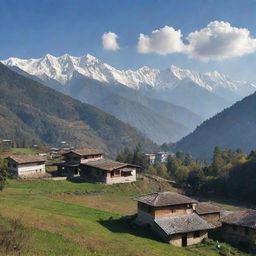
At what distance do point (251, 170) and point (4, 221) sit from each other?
222 ft

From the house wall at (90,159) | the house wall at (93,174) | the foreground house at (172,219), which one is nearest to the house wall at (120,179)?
the house wall at (93,174)

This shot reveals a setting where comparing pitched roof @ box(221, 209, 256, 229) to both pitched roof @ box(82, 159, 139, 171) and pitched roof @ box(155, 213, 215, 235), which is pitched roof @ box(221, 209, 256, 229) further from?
pitched roof @ box(82, 159, 139, 171)

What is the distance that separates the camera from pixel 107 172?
69.6 meters

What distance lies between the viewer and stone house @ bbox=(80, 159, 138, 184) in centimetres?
6994

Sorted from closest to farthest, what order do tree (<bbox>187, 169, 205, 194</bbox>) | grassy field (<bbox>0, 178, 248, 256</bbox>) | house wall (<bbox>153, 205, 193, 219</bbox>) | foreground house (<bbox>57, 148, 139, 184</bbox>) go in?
grassy field (<bbox>0, 178, 248, 256</bbox>) < house wall (<bbox>153, 205, 193, 219</bbox>) < foreground house (<bbox>57, 148, 139, 184</bbox>) < tree (<bbox>187, 169, 205, 194</bbox>)

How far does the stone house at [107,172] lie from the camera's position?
229 ft

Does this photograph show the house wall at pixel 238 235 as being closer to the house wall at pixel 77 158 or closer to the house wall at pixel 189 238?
the house wall at pixel 189 238

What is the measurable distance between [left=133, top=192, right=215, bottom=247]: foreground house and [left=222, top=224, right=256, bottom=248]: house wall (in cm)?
299

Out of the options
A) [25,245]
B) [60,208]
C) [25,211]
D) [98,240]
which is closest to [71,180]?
[60,208]

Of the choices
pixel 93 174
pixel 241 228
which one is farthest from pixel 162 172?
pixel 241 228

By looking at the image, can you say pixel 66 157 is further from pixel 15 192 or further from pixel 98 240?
pixel 98 240

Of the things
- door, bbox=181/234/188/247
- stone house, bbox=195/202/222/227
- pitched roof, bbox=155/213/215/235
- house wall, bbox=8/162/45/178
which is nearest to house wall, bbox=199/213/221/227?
stone house, bbox=195/202/222/227

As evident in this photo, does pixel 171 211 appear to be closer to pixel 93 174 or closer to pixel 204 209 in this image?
pixel 204 209

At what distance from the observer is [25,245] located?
24188 mm
